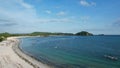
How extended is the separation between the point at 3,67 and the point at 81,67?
12.9 m

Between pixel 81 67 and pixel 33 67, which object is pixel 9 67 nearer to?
pixel 33 67

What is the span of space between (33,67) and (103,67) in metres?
11.7

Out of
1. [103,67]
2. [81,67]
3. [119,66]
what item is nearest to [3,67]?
[81,67]

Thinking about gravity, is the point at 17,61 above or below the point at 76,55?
below

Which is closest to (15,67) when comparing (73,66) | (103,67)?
(73,66)

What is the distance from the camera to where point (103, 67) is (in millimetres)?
31281

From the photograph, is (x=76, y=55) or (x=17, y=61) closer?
(x=17, y=61)

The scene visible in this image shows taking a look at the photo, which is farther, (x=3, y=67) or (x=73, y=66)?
(x=73, y=66)

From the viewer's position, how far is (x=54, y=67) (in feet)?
104

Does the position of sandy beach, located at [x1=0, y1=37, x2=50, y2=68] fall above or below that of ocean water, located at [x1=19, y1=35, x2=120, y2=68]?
below

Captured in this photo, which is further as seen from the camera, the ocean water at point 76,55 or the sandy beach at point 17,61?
the ocean water at point 76,55

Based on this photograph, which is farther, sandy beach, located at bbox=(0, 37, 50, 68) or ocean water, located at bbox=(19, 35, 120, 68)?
ocean water, located at bbox=(19, 35, 120, 68)

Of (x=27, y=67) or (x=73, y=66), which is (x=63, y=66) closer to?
(x=73, y=66)

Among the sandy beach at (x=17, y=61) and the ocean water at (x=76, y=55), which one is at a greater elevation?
the ocean water at (x=76, y=55)
